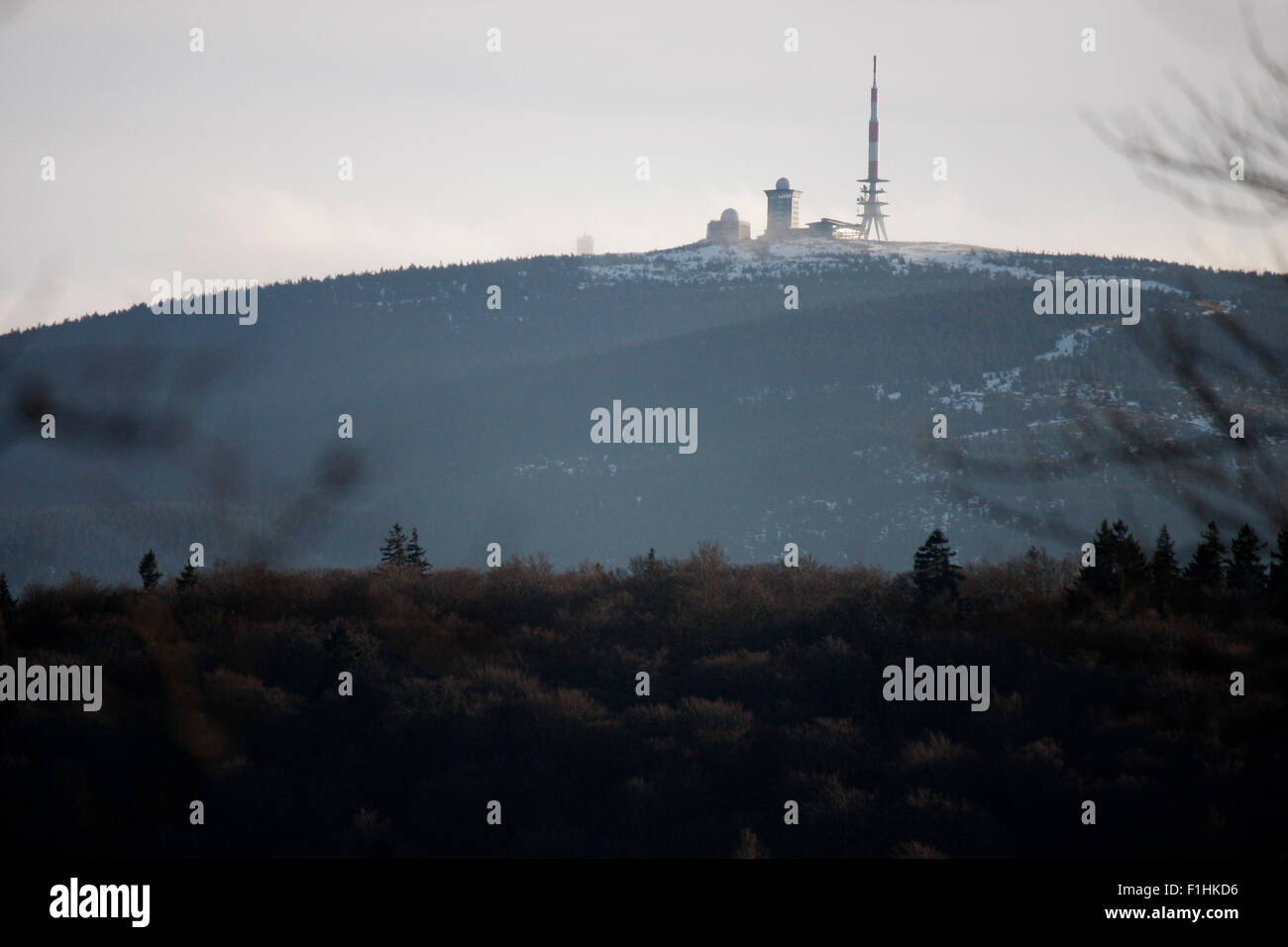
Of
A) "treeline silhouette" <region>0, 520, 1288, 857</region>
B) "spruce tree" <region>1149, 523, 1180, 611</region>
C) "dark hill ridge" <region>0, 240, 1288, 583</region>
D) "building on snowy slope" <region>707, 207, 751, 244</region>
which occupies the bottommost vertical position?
"treeline silhouette" <region>0, 520, 1288, 857</region>

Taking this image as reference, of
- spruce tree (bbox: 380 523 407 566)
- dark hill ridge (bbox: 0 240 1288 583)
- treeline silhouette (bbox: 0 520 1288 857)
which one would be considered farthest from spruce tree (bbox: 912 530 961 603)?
dark hill ridge (bbox: 0 240 1288 583)

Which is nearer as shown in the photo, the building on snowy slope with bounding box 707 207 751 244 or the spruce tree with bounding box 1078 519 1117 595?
the spruce tree with bounding box 1078 519 1117 595

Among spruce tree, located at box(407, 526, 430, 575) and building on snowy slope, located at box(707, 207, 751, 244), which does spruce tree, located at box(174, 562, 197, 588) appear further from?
building on snowy slope, located at box(707, 207, 751, 244)

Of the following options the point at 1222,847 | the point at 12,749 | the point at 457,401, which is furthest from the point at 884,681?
the point at 457,401

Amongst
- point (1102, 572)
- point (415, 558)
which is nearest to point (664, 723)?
point (1102, 572)

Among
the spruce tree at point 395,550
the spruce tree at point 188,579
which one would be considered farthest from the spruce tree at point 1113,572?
the spruce tree at point 188,579

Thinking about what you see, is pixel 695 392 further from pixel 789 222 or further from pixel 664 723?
pixel 664 723

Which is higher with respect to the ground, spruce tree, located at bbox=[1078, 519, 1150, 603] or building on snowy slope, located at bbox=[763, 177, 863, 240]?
building on snowy slope, located at bbox=[763, 177, 863, 240]
